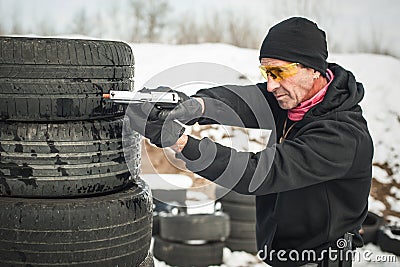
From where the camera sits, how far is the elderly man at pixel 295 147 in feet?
7.69

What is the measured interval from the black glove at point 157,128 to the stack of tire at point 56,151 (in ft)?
1.68

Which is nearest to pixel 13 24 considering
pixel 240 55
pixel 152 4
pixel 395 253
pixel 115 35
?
pixel 115 35

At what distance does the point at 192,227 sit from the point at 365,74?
5950mm

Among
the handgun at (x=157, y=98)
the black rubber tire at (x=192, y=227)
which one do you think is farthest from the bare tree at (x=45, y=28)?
the handgun at (x=157, y=98)

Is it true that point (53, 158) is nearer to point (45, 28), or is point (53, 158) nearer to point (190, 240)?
point (190, 240)

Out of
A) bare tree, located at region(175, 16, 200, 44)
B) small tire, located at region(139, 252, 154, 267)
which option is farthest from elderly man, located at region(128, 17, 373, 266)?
bare tree, located at region(175, 16, 200, 44)

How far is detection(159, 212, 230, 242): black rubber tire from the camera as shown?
532 cm

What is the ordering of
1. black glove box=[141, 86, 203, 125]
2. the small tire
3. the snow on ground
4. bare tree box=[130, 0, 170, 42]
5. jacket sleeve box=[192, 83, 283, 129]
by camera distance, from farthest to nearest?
bare tree box=[130, 0, 170, 42], the snow on ground, the small tire, jacket sleeve box=[192, 83, 283, 129], black glove box=[141, 86, 203, 125]

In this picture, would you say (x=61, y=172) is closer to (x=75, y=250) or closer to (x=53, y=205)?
(x=53, y=205)

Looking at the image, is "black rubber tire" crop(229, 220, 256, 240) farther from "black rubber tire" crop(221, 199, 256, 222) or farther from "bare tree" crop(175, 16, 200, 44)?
"bare tree" crop(175, 16, 200, 44)

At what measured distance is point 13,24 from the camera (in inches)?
389

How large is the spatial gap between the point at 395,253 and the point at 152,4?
21.3ft

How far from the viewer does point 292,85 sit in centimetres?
265

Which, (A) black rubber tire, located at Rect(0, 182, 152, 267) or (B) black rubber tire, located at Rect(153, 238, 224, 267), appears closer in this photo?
(A) black rubber tire, located at Rect(0, 182, 152, 267)
